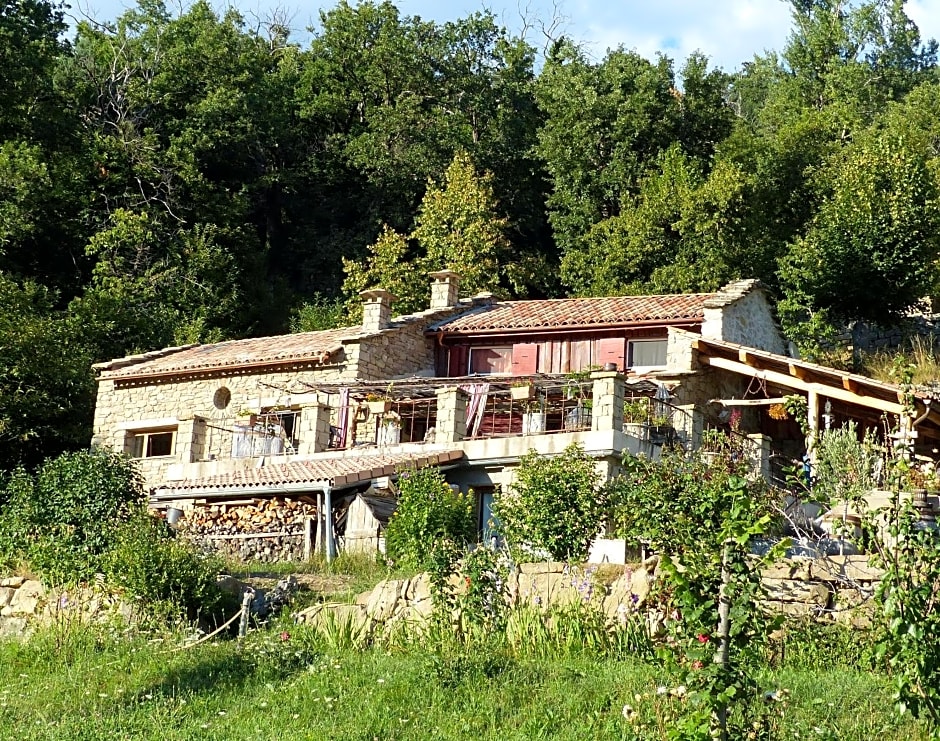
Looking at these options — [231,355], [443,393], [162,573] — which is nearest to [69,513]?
[162,573]

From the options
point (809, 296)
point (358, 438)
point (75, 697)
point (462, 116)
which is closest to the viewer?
point (75, 697)

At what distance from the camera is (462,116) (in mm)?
46688

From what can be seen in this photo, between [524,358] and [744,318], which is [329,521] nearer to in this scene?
[524,358]

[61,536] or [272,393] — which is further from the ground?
[272,393]

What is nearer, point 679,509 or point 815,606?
point 815,606

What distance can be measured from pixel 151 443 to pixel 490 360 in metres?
7.75

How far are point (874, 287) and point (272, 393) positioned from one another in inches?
587

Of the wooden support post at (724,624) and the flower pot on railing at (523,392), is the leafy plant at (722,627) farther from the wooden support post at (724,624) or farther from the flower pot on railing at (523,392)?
the flower pot on railing at (523,392)

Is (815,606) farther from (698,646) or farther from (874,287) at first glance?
(874,287)

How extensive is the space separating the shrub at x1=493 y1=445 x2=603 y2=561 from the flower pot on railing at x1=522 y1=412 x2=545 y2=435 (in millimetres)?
5290

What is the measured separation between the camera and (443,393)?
2616 cm

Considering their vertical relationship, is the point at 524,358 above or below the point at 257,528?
above

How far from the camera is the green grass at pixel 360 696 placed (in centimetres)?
1236

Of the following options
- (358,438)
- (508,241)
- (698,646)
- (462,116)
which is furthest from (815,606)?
(462,116)
